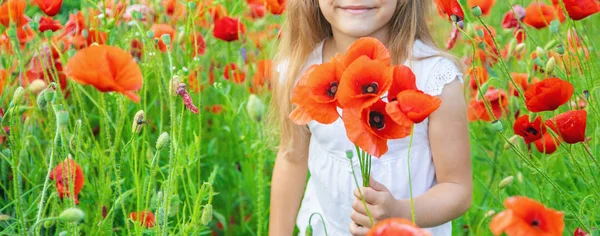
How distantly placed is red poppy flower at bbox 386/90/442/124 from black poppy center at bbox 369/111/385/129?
50 millimetres

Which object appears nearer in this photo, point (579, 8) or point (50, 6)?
point (579, 8)

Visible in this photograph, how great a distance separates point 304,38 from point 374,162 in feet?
0.87

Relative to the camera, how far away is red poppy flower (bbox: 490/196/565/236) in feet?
2.60

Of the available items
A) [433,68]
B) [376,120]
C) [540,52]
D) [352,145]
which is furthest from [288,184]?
[376,120]

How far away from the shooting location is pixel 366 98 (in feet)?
3.04

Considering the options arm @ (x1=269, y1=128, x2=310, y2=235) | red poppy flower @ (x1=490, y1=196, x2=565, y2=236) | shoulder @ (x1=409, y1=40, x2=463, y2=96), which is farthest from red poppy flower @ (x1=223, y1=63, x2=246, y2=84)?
red poppy flower @ (x1=490, y1=196, x2=565, y2=236)

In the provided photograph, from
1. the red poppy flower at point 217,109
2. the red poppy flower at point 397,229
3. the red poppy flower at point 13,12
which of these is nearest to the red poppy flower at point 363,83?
the red poppy flower at point 397,229

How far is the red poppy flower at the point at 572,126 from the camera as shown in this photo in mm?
1136

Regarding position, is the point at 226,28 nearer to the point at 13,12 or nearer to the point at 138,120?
the point at 13,12

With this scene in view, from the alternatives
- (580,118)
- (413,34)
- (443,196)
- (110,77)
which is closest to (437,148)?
(443,196)

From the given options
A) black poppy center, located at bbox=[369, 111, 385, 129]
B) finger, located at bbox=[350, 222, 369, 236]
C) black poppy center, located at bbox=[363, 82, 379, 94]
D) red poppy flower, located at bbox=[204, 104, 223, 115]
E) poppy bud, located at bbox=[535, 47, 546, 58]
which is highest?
black poppy center, located at bbox=[363, 82, 379, 94]

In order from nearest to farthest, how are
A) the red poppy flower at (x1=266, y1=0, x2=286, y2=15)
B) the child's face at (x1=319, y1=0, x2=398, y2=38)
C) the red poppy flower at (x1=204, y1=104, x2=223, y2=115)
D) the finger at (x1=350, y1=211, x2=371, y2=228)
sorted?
1. the finger at (x1=350, y1=211, x2=371, y2=228)
2. the child's face at (x1=319, y1=0, x2=398, y2=38)
3. the red poppy flower at (x1=266, y1=0, x2=286, y2=15)
4. the red poppy flower at (x1=204, y1=104, x2=223, y2=115)

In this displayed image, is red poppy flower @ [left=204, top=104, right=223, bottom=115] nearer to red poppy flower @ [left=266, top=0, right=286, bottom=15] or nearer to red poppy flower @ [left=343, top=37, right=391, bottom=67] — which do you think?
red poppy flower @ [left=266, top=0, right=286, bottom=15]

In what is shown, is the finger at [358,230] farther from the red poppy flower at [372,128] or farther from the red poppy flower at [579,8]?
the red poppy flower at [579,8]
